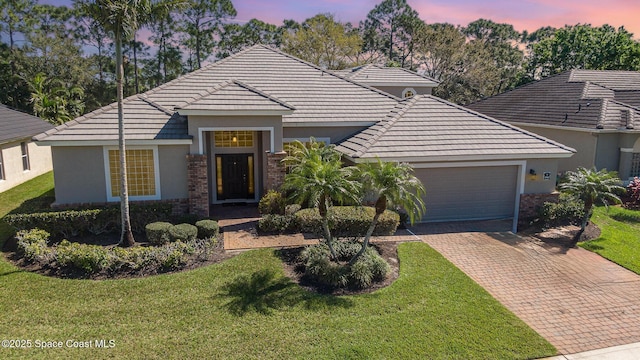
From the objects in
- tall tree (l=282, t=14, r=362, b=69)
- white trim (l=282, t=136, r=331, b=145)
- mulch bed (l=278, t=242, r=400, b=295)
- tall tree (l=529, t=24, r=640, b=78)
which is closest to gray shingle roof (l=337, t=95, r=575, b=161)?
white trim (l=282, t=136, r=331, b=145)

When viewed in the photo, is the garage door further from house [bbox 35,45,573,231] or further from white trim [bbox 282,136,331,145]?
white trim [bbox 282,136,331,145]

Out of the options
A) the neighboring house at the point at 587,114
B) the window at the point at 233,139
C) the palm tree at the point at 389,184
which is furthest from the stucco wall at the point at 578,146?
the window at the point at 233,139

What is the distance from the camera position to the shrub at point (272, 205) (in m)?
13.8

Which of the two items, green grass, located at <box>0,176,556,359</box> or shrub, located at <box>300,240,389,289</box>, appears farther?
shrub, located at <box>300,240,389,289</box>

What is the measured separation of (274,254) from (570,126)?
17.5m

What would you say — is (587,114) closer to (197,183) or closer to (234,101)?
(234,101)

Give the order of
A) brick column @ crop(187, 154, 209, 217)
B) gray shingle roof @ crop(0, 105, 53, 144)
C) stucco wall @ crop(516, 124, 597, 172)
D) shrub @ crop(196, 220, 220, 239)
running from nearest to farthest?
shrub @ crop(196, 220, 220, 239) → brick column @ crop(187, 154, 209, 217) → gray shingle roof @ crop(0, 105, 53, 144) → stucco wall @ crop(516, 124, 597, 172)

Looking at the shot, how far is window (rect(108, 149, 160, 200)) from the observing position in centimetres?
1391

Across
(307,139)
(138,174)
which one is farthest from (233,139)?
(138,174)

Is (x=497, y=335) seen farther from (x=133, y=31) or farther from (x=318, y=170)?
(x=133, y=31)

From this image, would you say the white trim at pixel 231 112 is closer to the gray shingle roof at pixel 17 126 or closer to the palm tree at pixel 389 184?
the palm tree at pixel 389 184

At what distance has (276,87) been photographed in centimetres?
1789

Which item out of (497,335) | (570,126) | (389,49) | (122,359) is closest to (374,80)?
(570,126)

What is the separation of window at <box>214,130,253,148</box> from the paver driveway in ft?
24.9
